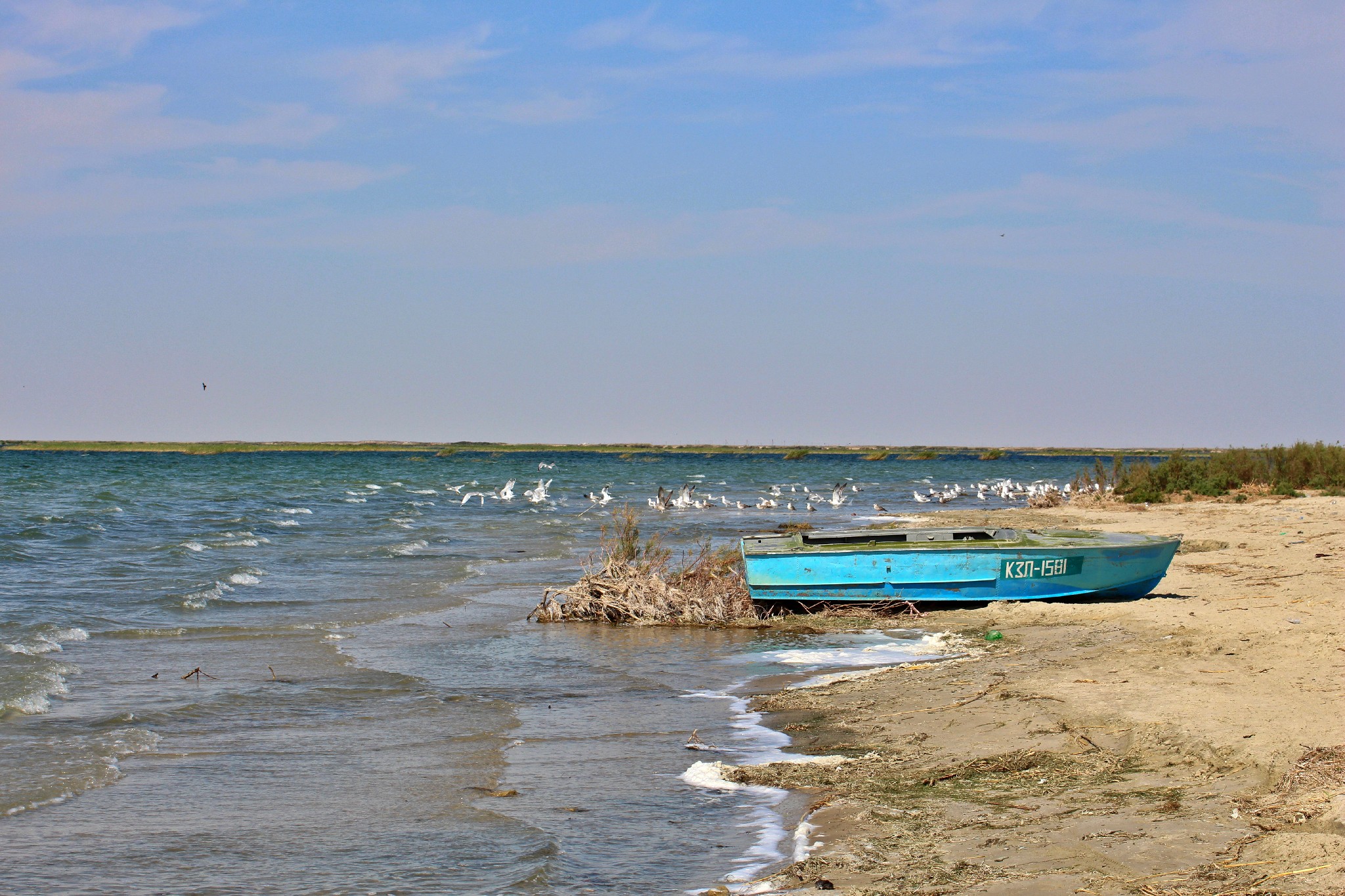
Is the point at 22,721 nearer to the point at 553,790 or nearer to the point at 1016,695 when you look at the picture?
the point at 553,790

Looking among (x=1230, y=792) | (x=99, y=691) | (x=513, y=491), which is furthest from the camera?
(x=513, y=491)

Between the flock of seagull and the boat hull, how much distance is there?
27139mm

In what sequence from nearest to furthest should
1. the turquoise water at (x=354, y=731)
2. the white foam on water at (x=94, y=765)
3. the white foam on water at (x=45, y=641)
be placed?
1. the turquoise water at (x=354, y=731)
2. the white foam on water at (x=94, y=765)
3. the white foam on water at (x=45, y=641)

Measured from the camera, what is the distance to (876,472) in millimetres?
96250

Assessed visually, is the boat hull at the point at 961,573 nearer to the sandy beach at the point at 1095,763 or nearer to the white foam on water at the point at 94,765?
the sandy beach at the point at 1095,763

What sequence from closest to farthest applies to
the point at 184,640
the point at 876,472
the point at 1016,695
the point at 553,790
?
the point at 553,790, the point at 1016,695, the point at 184,640, the point at 876,472

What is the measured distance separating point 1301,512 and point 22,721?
26110 millimetres

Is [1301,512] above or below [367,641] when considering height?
above

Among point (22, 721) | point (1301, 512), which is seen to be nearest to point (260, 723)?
A: point (22, 721)

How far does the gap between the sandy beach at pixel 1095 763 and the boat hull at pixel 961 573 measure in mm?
1732

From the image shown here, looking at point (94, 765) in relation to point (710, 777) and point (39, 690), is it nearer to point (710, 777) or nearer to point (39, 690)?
point (39, 690)

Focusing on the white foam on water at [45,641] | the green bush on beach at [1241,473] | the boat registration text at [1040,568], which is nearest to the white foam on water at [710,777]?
the boat registration text at [1040,568]

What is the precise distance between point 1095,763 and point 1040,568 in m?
8.37

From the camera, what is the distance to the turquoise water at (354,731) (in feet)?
20.8
